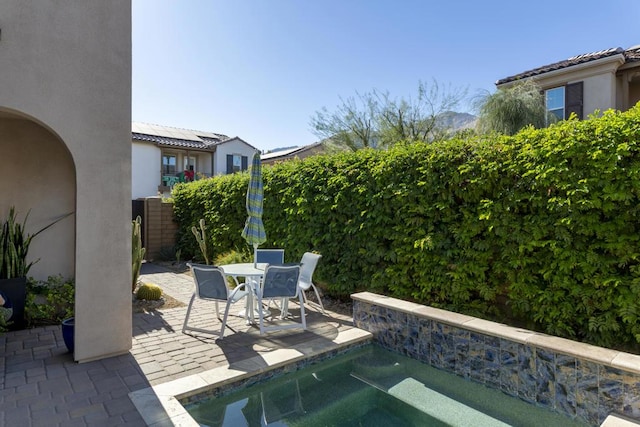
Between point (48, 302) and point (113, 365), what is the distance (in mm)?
2924

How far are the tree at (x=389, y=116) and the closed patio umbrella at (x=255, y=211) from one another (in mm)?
9956

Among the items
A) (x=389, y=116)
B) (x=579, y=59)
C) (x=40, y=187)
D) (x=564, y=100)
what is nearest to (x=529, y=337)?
(x=40, y=187)

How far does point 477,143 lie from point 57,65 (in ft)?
19.4

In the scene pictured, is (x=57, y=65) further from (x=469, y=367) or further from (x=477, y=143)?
(x=469, y=367)

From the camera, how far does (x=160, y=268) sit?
1273 centimetres

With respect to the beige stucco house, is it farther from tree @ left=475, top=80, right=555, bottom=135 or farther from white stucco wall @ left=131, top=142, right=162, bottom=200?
white stucco wall @ left=131, top=142, right=162, bottom=200

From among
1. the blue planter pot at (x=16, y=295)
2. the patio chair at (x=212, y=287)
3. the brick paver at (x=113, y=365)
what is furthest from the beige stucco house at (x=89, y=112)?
the blue planter pot at (x=16, y=295)

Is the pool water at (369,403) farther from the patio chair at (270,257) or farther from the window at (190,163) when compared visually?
the window at (190,163)

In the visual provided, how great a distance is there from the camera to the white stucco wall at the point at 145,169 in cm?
2638

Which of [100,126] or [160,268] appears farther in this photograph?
[160,268]

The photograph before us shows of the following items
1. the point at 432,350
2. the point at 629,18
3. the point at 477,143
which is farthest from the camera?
the point at 629,18

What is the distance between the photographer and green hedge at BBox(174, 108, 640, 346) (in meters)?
4.48

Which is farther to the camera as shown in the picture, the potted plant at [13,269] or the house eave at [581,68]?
the house eave at [581,68]

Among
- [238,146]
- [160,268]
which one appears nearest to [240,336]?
[160,268]
